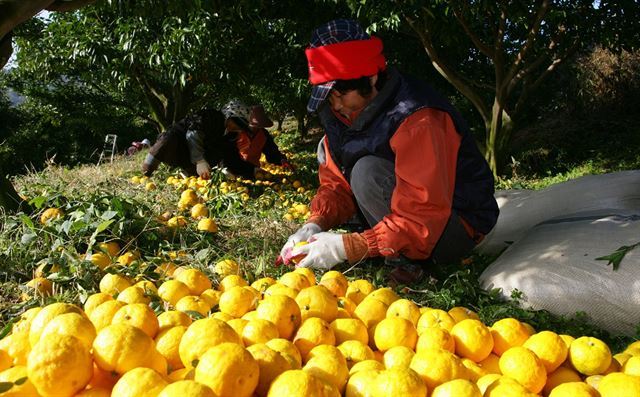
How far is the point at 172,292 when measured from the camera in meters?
1.88

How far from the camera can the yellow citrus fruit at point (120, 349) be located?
1.18 m

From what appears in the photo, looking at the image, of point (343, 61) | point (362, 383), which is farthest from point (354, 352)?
point (343, 61)

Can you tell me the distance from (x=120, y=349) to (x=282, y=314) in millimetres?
533

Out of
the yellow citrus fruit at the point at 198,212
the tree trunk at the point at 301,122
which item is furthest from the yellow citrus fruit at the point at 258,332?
the tree trunk at the point at 301,122

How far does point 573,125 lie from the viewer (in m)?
8.48

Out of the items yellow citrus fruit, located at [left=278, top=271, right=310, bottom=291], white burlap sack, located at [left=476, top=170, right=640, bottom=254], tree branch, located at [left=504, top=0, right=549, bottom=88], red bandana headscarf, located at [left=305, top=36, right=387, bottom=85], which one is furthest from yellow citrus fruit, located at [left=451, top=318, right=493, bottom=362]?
tree branch, located at [left=504, top=0, right=549, bottom=88]

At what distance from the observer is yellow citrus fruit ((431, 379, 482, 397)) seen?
112cm

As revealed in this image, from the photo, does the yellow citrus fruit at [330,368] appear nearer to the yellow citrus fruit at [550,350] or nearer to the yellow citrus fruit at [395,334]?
the yellow citrus fruit at [395,334]

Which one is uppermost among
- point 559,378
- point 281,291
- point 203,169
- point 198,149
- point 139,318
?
point 198,149

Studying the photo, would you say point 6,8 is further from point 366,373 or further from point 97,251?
point 366,373

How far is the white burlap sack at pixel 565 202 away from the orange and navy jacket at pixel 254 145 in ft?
14.0

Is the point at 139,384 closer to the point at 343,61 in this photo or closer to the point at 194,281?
the point at 194,281

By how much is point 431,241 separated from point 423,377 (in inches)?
49.1

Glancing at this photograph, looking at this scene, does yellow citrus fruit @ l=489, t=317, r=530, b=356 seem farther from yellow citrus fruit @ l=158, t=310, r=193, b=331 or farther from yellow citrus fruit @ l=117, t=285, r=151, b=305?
yellow citrus fruit @ l=117, t=285, r=151, b=305
